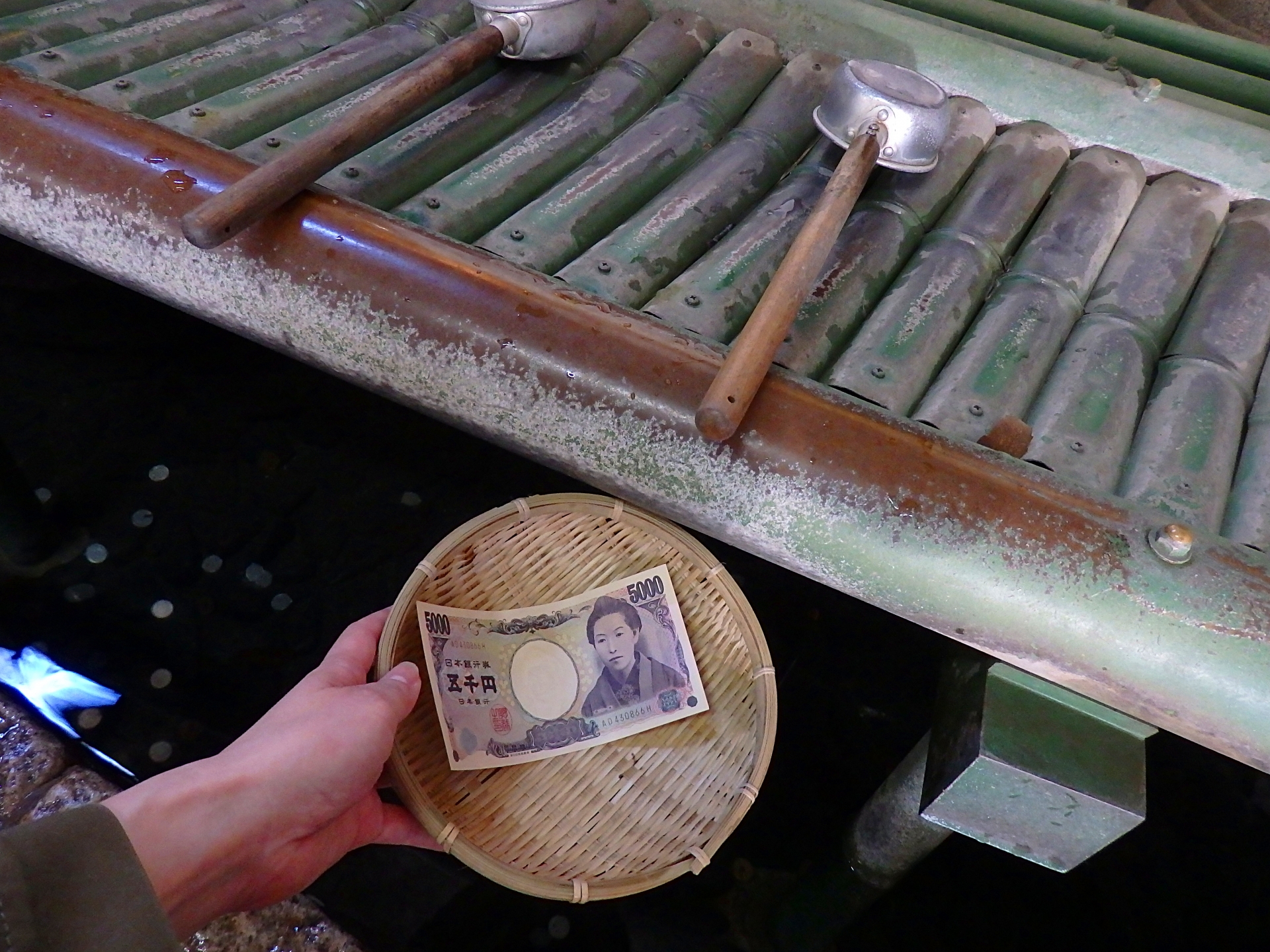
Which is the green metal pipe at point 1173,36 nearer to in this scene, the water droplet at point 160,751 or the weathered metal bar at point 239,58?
the weathered metal bar at point 239,58

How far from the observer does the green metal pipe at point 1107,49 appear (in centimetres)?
239

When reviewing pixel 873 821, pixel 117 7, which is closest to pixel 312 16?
pixel 117 7

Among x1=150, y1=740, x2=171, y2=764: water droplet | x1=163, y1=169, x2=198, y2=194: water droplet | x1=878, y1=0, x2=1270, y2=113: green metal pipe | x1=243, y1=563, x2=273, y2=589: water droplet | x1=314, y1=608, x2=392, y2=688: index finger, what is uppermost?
x1=878, y1=0, x2=1270, y2=113: green metal pipe

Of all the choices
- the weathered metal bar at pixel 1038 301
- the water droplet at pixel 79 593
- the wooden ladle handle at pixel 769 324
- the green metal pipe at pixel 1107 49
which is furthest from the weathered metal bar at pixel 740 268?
the water droplet at pixel 79 593

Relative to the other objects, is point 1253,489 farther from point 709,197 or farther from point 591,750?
point 591,750

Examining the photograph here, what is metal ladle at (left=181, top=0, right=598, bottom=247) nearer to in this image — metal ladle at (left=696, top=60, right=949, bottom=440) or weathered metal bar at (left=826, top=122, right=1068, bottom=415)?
metal ladle at (left=696, top=60, right=949, bottom=440)

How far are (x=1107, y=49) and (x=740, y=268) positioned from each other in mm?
1431

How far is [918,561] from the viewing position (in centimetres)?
132

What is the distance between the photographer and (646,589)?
1.87 metres

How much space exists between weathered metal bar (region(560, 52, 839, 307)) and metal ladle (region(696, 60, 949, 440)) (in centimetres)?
15

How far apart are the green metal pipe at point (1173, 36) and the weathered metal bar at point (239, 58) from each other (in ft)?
6.19

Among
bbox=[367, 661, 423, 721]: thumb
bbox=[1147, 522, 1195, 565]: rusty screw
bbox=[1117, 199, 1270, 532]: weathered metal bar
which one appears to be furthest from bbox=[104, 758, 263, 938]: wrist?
bbox=[1117, 199, 1270, 532]: weathered metal bar

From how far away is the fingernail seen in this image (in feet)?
4.88

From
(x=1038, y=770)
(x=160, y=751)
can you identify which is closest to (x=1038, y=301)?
(x=1038, y=770)
